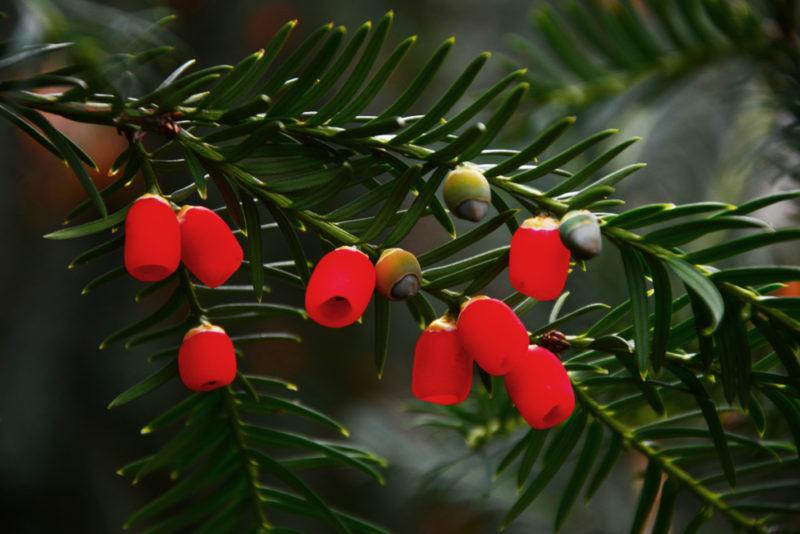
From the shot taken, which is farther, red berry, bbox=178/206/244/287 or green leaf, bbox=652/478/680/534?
green leaf, bbox=652/478/680/534

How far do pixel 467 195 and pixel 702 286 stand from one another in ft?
0.34

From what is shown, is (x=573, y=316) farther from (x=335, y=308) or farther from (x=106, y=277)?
(x=106, y=277)

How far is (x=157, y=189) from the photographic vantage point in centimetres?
34

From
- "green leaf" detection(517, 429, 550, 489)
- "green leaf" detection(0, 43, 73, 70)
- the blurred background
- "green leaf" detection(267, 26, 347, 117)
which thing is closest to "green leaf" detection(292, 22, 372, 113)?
"green leaf" detection(267, 26, 347, 117)

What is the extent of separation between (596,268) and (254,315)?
46cm

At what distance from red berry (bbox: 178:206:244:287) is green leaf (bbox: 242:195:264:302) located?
3cm

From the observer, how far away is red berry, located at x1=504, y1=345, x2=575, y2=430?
1.10 feet

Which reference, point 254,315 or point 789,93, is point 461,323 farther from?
point 789,93

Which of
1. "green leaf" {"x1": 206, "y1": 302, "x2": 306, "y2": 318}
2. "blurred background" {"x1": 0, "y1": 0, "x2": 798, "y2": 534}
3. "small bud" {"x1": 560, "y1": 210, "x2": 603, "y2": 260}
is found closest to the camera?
"small bud" {"x1": 560, "y1": 210, "x2": 603, "y2": 260}

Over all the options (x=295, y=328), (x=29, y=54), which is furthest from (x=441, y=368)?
(x=295, y=328)

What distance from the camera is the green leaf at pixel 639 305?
13.7 inches

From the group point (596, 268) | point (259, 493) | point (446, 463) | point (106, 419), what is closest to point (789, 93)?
point (596, 268)

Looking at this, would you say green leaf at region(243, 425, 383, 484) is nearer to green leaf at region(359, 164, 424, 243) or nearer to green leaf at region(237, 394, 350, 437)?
green leaf at region(237, 394, 350, 437)

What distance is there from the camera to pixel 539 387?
0.34 m
